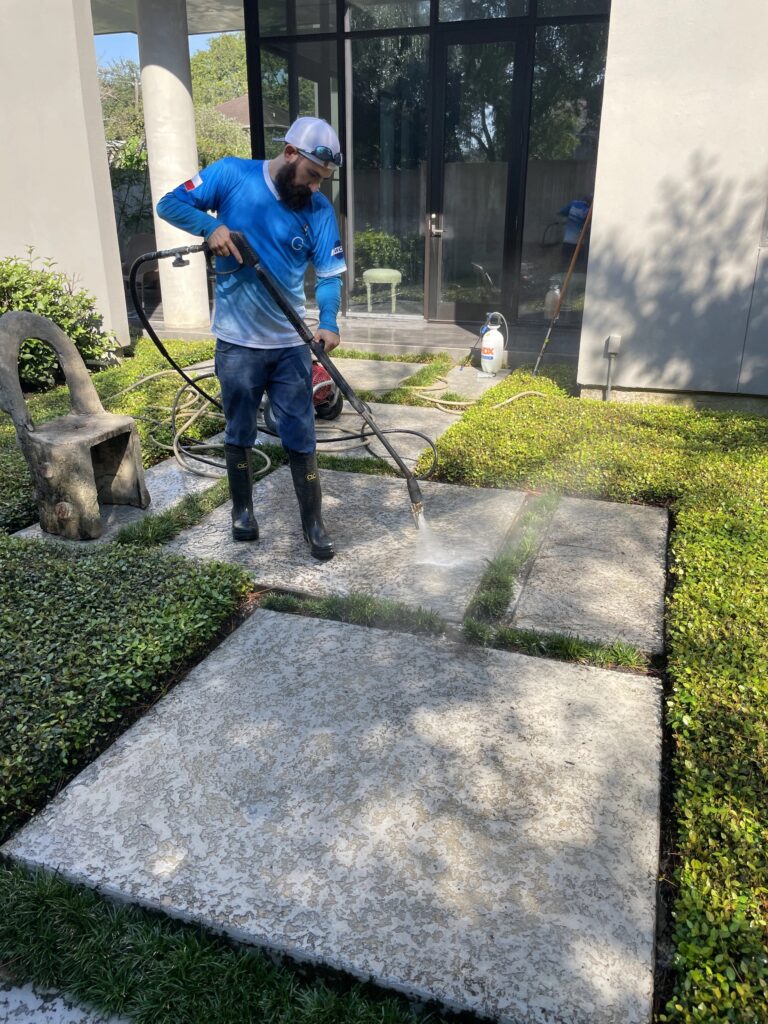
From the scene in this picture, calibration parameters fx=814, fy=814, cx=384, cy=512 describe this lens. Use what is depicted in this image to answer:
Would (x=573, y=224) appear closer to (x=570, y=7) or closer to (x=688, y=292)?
(x=570, y=7)

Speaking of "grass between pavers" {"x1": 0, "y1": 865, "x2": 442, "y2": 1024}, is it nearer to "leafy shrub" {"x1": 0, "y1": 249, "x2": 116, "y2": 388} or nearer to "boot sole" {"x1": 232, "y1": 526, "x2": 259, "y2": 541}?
"boot sole" {"x1": 232, "y1": 526, "x2": 259, "y2": 541}

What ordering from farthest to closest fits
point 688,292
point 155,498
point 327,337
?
point 688,292 < point 155,498 < point 327,337

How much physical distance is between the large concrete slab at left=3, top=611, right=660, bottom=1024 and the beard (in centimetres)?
171

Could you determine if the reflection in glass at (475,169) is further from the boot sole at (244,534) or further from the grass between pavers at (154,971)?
the grass between pavers at (154,971)

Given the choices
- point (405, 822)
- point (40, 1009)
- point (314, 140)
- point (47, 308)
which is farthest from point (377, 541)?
point (47, 308)

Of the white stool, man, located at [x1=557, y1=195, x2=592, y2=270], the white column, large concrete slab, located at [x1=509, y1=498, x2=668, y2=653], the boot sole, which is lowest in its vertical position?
large concrete slab, located at [x1=509, y1=498, x2=668, y2=653]

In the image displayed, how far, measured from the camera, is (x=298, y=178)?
119 inches

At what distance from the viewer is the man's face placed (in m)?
2.99

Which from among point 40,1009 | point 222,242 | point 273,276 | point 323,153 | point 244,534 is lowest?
point 40,1009

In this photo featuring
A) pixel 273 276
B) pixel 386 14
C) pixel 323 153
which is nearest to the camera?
pixel 323 153

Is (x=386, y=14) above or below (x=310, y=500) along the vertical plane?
above

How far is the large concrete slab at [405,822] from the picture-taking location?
5.33 ft

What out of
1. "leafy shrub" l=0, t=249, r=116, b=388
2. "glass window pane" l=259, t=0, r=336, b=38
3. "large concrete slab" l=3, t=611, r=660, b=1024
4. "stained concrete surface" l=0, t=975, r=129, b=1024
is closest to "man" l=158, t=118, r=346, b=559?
"large concrete slab" l=3, t=611, r=660, b=1024

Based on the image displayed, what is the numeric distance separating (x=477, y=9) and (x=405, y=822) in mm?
8577
